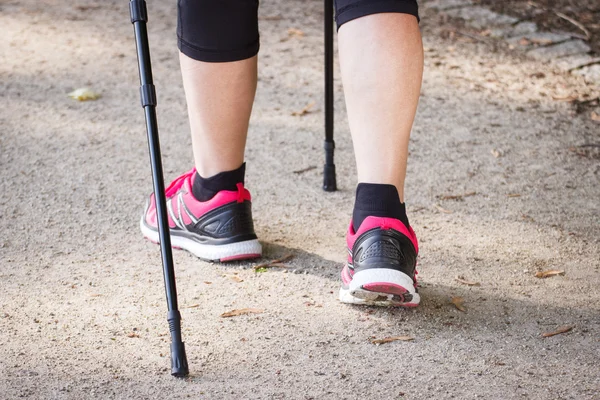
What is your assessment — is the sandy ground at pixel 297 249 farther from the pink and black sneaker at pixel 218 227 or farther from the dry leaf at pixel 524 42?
the dry leaf at pixel 524 42

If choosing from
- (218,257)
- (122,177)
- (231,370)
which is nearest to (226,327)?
(231,370)

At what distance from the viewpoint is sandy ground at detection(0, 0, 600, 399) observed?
161 centimetres

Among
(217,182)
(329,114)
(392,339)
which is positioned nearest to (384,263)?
(392,339)

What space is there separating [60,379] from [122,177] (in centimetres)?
130

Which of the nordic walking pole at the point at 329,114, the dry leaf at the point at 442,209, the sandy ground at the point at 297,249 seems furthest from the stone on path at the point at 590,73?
the nordic walking pole at the point at 329,114

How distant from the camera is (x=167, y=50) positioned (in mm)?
4203

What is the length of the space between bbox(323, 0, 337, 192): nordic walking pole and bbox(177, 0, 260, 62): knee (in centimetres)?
45

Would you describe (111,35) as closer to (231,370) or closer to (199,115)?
(199,115)

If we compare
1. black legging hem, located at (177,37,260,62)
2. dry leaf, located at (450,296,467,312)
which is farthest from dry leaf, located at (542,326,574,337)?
black legging hem, located at (177,37,260,62)

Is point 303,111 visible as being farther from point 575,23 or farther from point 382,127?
point 575,23

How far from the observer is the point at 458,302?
6.28 feet

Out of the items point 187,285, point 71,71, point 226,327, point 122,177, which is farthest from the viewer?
point 71,71

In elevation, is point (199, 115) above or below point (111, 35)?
above

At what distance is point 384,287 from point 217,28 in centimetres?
80
